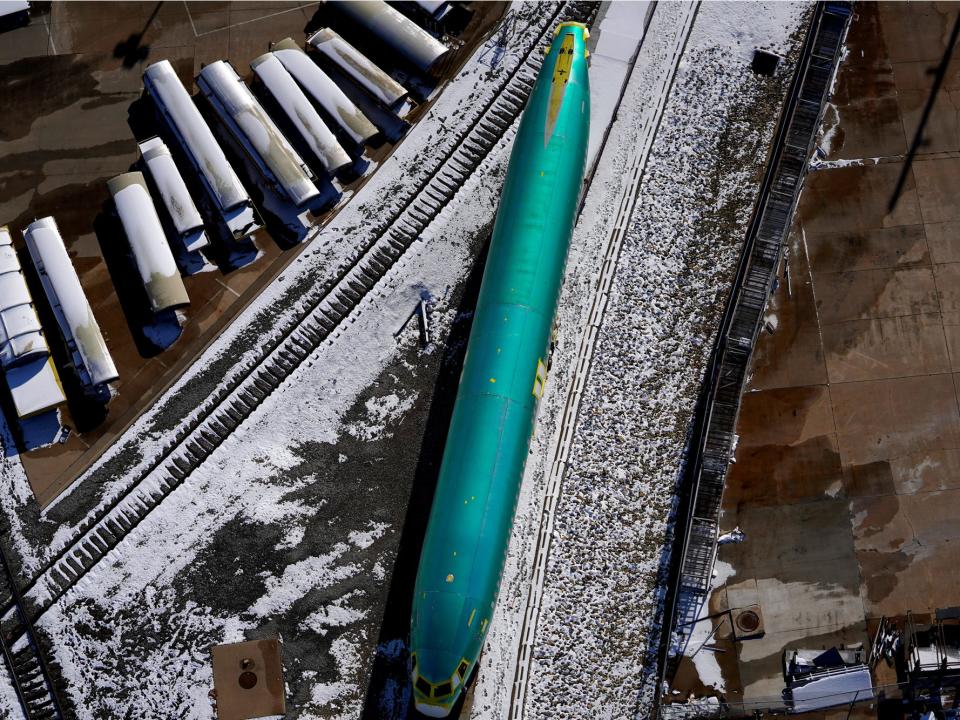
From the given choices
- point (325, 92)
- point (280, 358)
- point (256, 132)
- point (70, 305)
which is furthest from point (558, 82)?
point (70, 305)

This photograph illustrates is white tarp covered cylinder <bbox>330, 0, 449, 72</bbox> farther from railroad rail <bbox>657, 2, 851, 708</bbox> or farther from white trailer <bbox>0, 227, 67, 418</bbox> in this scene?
white trailer <bbox>0, 227, 67, 418</bbox>

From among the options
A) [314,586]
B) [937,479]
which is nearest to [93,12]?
[314,586]

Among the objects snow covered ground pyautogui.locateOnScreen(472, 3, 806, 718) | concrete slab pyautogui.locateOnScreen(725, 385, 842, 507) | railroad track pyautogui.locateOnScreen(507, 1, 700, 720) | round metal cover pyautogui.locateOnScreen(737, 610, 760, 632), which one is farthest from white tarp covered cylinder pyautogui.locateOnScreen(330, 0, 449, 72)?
round metal cover pyautogui.locateOnScreen(737, 610, 760, 632)

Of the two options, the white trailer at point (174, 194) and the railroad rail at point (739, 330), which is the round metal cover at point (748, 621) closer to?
the railroad rail at point (739, 330)

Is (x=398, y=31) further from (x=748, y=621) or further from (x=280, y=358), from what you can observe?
(x=748, y=621)

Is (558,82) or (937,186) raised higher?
(558,82)

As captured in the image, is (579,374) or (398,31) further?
(398,31)
